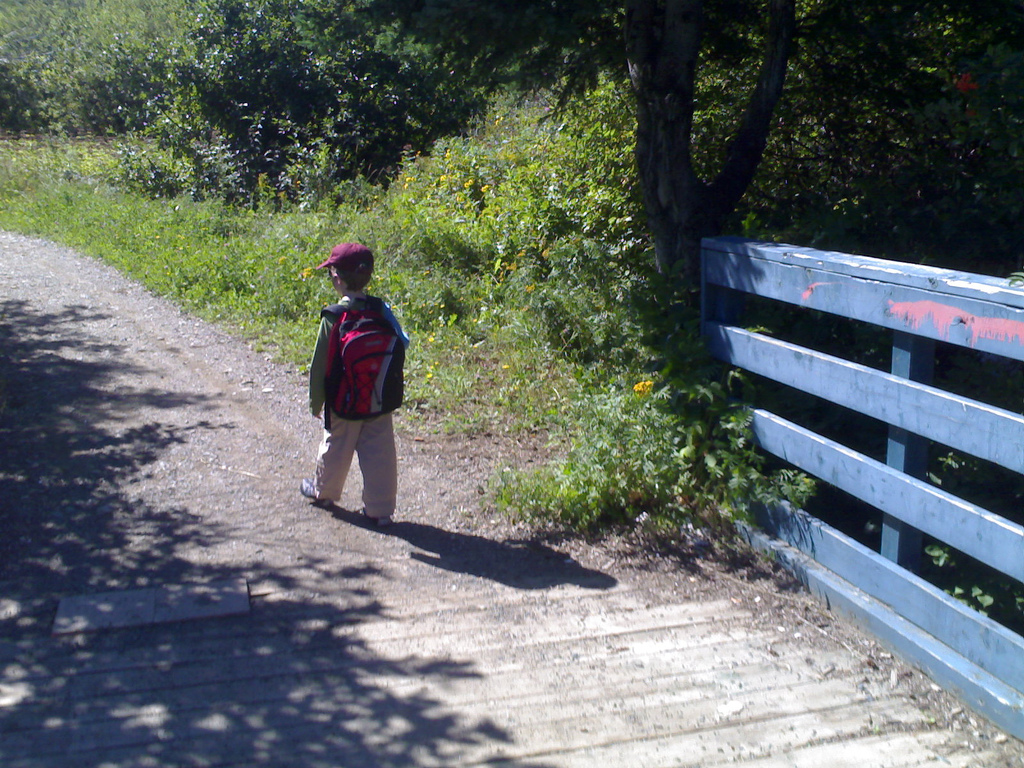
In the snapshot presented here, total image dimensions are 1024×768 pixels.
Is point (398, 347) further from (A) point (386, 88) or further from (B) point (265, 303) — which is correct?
(A) point (386, 88)

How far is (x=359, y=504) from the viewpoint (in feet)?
17.5

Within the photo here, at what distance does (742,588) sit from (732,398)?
3.33ft

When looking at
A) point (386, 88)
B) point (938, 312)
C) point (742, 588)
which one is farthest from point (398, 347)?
point (386, 88)

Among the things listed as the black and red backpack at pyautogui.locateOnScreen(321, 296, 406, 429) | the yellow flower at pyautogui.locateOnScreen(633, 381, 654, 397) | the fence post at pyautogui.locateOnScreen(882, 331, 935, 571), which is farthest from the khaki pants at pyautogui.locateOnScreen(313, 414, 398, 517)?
the fence post at pyautogui.locateOnScreen(882, 331, 935, 571)

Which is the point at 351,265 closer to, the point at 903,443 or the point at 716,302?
the point at 716,302

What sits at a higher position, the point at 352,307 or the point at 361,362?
the point at 352,307

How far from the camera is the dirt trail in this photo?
311cm

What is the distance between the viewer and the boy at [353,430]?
15.5 feet

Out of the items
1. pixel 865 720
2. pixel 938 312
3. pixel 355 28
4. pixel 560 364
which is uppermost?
pixel 355 28

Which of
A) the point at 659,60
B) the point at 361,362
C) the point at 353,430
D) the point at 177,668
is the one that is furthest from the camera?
the point at 659,60

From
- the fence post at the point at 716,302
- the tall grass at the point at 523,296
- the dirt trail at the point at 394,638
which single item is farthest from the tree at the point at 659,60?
the dirt trail at the point at 394,638

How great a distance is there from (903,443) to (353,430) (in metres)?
2.64

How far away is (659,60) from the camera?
5.29m

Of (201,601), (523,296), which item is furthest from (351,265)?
(523,296)
